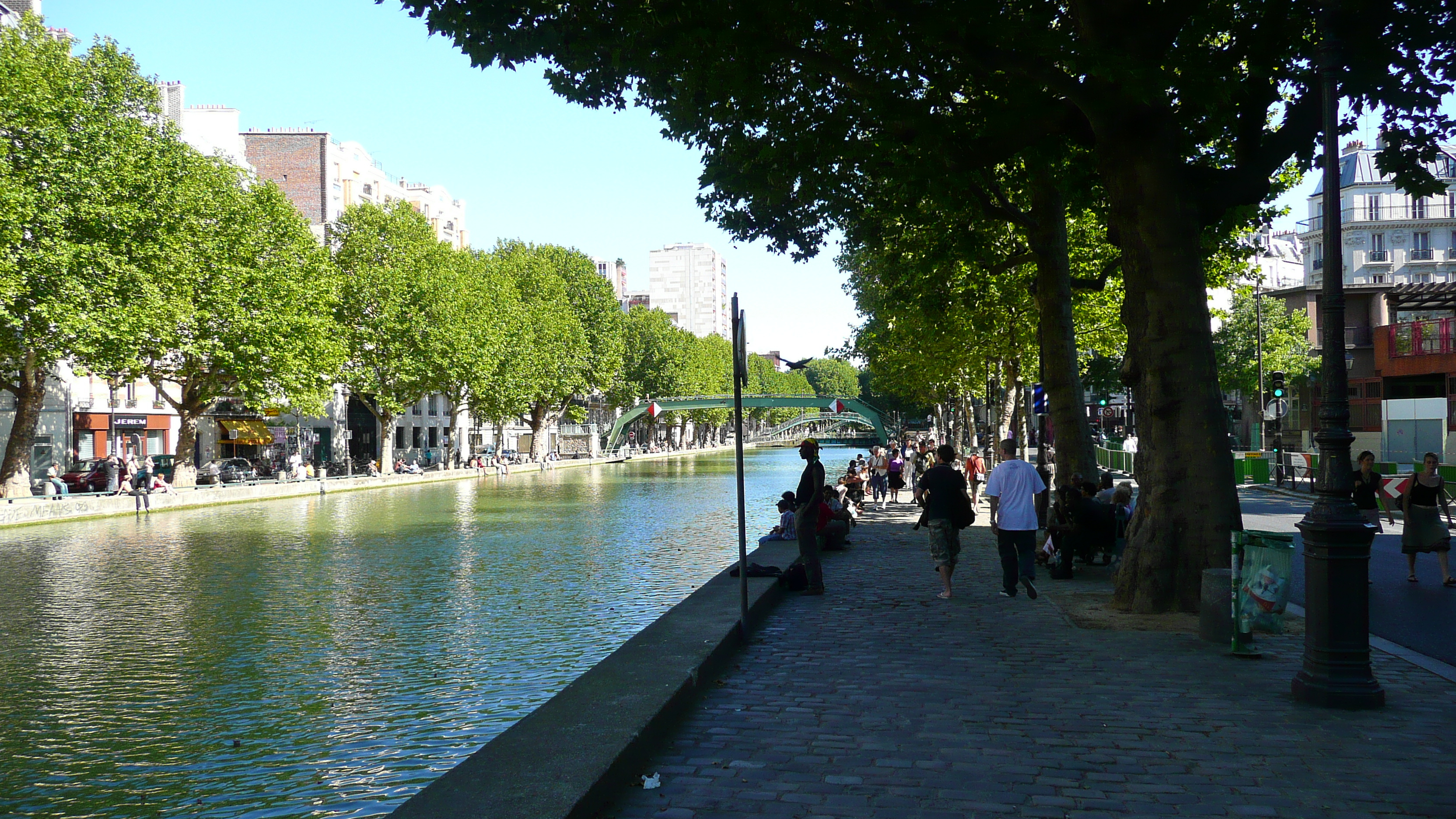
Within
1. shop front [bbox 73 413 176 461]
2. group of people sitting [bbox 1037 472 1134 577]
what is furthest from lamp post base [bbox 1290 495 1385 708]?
shop front [bbox 73 413 176 461]

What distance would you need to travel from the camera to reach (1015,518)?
1171 centimetres

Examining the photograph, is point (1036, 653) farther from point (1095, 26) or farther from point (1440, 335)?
point (1440, 335)

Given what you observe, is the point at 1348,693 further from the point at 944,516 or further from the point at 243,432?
the point at 243,432

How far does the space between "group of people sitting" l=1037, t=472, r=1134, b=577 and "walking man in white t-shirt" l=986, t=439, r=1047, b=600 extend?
1750 mm

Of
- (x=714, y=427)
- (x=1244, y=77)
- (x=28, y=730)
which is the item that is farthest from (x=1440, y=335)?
(x=714, y=427)

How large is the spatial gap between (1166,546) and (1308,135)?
401 centimetres

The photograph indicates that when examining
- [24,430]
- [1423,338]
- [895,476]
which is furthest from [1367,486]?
[24,430]

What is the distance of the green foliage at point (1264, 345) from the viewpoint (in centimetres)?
6219

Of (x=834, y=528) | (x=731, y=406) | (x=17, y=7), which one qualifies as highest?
(x=17, y=7)

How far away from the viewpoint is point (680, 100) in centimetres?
1217

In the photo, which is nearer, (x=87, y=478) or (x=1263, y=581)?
(x=1263, y=581)

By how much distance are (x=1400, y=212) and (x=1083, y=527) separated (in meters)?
78.2

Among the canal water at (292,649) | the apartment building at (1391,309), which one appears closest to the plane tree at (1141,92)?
the apartment building at (1391,309)

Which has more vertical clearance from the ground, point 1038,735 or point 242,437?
point 242,437
